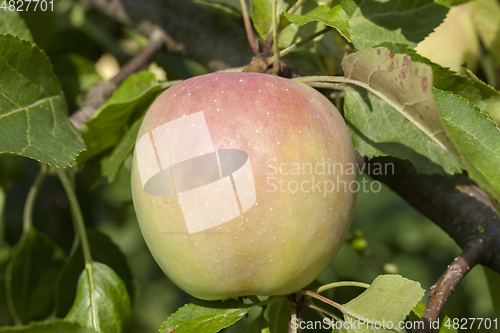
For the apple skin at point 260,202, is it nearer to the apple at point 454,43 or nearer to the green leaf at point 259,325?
the green leaf at point 259,325

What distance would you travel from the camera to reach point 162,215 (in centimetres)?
52

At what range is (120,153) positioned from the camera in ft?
2.40

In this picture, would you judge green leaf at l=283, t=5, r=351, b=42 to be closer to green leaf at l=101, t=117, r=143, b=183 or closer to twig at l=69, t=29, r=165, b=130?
green leaf at l=101, t=117, r=143, b=183

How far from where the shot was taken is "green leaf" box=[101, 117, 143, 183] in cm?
70

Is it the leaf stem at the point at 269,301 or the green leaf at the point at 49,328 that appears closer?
the green leaf at the point at 49,328

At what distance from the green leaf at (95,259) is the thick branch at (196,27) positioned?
1.53 ft

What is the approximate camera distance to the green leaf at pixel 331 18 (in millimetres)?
539

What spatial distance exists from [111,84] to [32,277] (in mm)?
450

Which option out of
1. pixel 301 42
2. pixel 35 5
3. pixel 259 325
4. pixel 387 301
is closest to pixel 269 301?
pixel 259 325

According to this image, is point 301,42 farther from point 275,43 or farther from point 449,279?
point 449,279

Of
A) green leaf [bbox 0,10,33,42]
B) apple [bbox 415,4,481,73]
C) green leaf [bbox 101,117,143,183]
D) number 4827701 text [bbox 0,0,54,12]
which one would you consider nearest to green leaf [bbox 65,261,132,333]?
green leaf [bbox 101,117,143,183]

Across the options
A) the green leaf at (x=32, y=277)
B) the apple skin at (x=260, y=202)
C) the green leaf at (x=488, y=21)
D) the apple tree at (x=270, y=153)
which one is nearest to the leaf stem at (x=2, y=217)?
the apple tree at (x=270, y=153)

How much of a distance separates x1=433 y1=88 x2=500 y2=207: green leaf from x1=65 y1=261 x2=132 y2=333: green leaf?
608 mm

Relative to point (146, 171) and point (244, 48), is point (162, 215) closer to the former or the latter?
point (146, 171)
